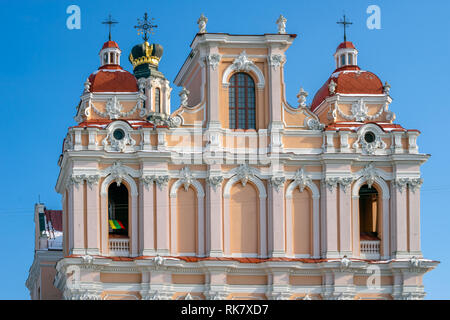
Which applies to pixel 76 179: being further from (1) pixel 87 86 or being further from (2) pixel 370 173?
(2) pixel 370 173

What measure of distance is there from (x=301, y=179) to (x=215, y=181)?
383 centimetres

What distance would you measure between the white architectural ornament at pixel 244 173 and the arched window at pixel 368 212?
18.3 ft

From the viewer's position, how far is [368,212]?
220 ft

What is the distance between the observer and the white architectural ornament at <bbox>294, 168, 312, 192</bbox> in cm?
6419

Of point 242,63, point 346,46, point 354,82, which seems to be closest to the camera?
point 242,63

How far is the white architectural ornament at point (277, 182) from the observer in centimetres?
6381

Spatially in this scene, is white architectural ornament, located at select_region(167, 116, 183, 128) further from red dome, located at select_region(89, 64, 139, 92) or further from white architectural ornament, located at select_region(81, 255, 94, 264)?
white architectural ornament, located at select_region(81, 255, 94, 264)

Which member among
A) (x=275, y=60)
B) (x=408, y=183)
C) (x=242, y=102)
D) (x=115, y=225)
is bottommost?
(x=115, y=225)

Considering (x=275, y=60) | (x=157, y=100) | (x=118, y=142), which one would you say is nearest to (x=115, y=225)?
(x=118, y=142)

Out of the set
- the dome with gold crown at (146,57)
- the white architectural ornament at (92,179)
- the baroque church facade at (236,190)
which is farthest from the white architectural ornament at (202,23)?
the dome with gold crown at (146,57)

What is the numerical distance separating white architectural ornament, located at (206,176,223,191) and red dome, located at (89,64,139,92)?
5395 mm

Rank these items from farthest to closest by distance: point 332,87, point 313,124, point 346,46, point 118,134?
1. point 346,46
2. point 332,87
3. point 313,124
4. point 118,134
